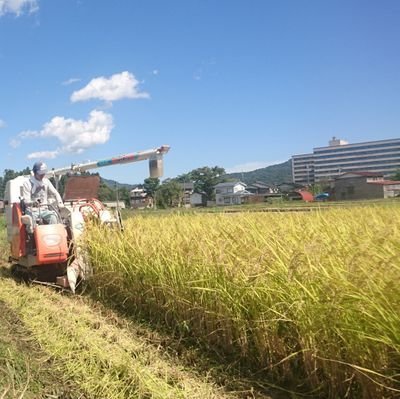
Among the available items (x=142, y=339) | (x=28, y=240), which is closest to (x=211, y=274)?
(x=142, y=339)

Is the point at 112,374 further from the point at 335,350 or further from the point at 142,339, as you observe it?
the point at 335,350

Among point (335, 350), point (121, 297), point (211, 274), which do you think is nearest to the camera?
point (335, 350)

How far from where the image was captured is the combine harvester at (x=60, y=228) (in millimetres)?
6777

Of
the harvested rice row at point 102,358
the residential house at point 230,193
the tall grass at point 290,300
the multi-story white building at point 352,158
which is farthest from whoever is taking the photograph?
the multi-story white building at point 352,158

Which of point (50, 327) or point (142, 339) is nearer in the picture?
point (142, 339)

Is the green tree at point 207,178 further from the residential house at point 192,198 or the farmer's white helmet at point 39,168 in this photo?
the farmer's white helmet at point 39,168

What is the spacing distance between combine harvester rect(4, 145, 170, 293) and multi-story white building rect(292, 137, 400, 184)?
126164 millimetres

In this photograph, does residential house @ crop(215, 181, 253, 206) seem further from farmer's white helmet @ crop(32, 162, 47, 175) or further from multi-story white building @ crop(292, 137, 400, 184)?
farmer's white helmet @ crop(32, 162, 47, 175)

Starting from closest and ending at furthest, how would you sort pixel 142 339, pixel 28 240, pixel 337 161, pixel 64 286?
pixel 142 339
pixel 64 286
pixel 28 240
pixel 337 161

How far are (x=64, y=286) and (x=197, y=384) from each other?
3811mm

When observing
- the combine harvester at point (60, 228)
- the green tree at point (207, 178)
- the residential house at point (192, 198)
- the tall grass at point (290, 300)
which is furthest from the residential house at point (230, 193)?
the tall grass at point (290, 300)

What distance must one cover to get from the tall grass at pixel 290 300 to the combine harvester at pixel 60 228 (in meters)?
1.73

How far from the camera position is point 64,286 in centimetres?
679

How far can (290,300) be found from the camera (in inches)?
131
